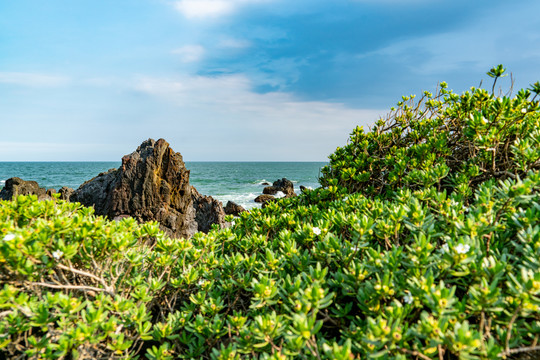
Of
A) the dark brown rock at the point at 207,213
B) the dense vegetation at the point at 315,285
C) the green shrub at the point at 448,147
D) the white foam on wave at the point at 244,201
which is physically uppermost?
the green shrub at the point at 448,147

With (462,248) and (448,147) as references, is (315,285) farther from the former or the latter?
(448,147)

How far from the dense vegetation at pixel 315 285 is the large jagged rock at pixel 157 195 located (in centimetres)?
1440

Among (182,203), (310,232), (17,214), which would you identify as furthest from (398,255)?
(182,203)

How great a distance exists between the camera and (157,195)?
18.4 meters

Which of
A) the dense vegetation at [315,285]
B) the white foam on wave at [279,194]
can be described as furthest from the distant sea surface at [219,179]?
the dense vegetation at [315,285]

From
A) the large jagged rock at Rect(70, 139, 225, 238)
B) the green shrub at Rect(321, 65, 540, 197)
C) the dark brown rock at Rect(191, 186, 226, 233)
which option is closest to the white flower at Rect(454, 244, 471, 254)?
the green shrub at Rect(321, 65, 540, 197)

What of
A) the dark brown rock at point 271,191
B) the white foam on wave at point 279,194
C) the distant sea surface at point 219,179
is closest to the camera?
the white foam on wave at point 279,194

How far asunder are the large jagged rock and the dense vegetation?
14403mm

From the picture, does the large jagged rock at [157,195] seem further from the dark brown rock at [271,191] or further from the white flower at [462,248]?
the dark brown rock at [271,191]

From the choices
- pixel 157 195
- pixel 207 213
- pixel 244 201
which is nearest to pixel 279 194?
pixel 244 201

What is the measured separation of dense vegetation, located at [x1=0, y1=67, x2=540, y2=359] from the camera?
1.95 m

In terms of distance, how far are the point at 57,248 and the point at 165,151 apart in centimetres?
1771

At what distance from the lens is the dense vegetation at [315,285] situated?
1.95m

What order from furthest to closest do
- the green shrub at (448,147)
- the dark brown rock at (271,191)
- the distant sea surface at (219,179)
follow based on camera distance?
the distant sea surface at (219,179)
the dark brown rock at (271,191)
the green shrub at (448,147)
